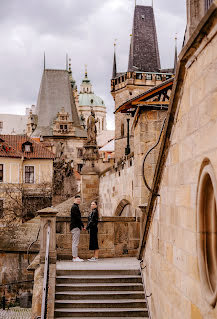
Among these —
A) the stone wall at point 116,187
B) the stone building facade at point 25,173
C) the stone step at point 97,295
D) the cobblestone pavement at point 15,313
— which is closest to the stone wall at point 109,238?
the stone step at point 97,295

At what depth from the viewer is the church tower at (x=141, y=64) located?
5844 cm

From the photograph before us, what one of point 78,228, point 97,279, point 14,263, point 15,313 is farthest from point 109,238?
point 14,263

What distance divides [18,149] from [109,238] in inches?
1546

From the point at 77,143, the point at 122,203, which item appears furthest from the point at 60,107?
the point at 122,203

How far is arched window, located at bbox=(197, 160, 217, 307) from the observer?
515 centimetres

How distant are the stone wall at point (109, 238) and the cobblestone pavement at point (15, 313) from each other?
648 centimetres

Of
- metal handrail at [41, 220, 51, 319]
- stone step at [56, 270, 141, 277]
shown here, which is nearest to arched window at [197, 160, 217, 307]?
metal handrail at [41, 220, 51, 319]

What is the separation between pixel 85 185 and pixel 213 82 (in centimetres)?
2456

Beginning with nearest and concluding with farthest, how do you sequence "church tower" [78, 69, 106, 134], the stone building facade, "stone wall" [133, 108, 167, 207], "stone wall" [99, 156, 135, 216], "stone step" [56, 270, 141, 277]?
"stone step" [56, 270, 141, 277]
"stone wall" [133, 108, 167, 207]
"stone wall" [99, 156, 135, 216]
the stone building facade
"church tower" [78, 69, 106, 134]

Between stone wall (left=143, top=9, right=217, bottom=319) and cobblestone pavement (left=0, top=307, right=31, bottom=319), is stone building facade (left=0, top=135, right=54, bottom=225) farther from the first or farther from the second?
stone wall (left=143, top=9, right=217, bottom=319)

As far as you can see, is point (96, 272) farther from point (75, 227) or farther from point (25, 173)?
point (25, 173)

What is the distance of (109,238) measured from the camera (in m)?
11.2

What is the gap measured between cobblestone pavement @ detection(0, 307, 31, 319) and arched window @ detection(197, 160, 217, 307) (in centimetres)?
1234

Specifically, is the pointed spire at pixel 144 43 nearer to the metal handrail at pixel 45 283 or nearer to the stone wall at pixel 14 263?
the stone wall at pixel 14 263
